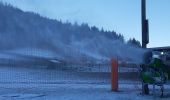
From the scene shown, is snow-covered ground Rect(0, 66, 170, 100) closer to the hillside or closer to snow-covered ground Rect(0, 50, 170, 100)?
snow-covered ground Rect(0, 50, 170, 100)

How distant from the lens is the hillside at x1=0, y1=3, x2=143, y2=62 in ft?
40.3

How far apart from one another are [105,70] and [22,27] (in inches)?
575

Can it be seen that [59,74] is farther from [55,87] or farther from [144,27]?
[144,27]

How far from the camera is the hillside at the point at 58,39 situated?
12281 mm

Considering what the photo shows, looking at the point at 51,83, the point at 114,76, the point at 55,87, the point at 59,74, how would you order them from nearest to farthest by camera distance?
the point at 114,76
the point at 55,87
the point at 51,83
the point at 59,74

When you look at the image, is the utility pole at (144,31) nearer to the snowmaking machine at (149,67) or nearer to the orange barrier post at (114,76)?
the snowmaking machine at (149,67)

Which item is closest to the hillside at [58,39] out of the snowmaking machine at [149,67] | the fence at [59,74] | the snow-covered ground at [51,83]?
the snowmaking machine at [149,67]

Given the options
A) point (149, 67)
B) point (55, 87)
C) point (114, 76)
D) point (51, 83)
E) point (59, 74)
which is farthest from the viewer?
point (59, 74)

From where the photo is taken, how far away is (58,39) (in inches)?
646

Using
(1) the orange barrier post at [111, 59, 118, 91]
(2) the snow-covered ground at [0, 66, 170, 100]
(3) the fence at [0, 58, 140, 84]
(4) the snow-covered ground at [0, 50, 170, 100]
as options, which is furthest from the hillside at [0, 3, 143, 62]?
(3) the fence at [0, 58, 140, 84]

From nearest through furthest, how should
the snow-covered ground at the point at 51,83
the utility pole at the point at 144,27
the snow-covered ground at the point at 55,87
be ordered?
the snow-covered ground at the point at 51,83 < the snow-covered ground at the point at 55,87 < the utility pole at the point at 144,27

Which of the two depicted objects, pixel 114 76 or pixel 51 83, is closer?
pixel 114 76

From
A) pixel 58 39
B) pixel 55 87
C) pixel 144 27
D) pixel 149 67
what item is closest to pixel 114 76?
pixel 149 67

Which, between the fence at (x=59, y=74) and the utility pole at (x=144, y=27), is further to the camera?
the fence at (x=59, y=74)
